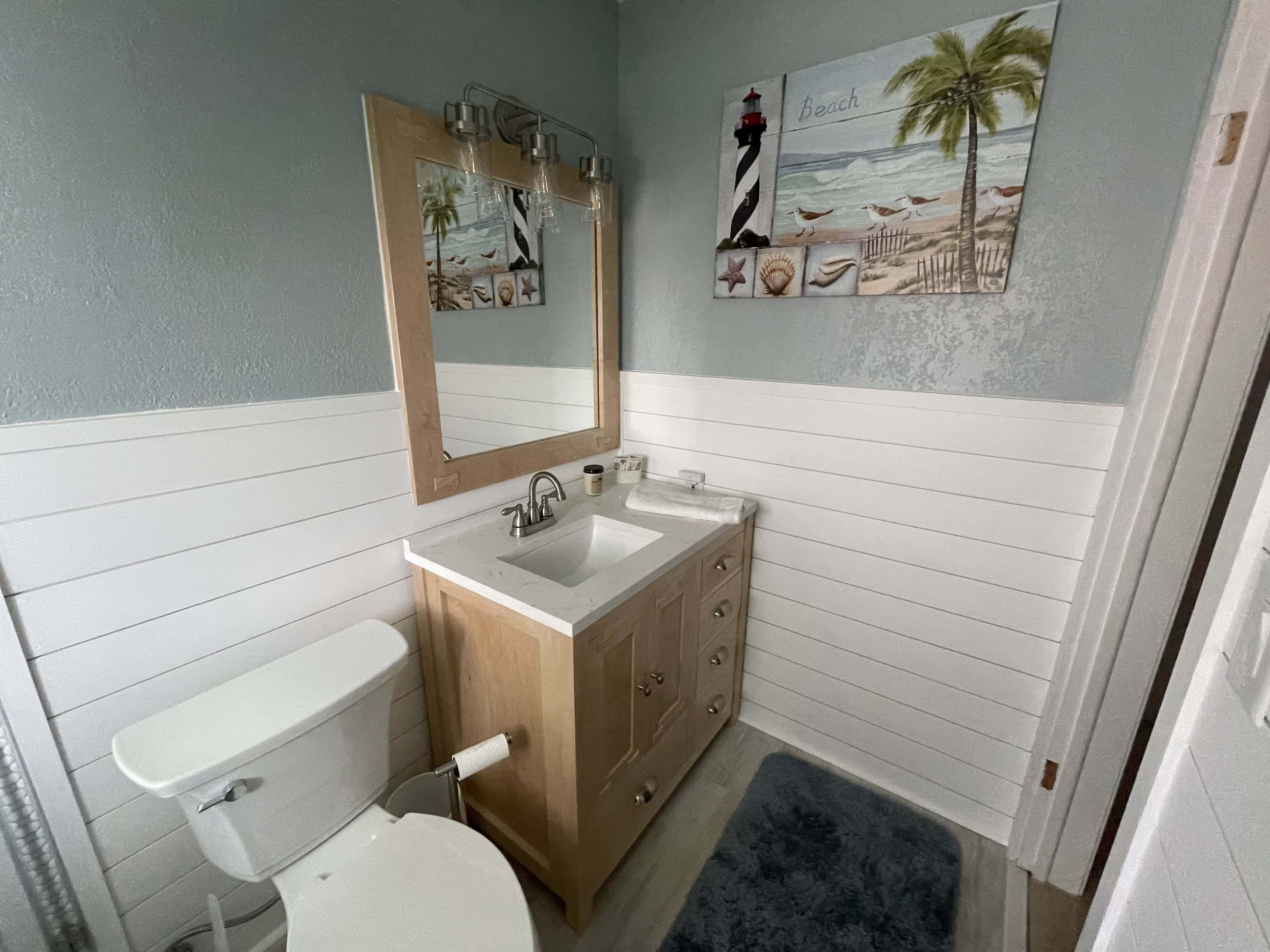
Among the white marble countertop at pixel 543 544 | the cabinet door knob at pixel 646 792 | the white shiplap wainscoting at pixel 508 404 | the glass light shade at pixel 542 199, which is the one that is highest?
the glass light shade at pixel 542 199

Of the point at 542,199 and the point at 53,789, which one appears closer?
the point at 53,789

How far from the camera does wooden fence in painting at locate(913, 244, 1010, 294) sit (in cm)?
122

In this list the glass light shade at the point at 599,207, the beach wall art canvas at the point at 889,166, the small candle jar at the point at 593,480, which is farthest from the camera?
the small candle jar at the point at 593,480

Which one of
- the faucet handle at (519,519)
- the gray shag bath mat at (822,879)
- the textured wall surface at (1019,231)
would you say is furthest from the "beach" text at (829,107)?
the gray shag bath mat at (822,879)

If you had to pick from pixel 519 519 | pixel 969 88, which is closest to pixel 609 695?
pixel 519 519

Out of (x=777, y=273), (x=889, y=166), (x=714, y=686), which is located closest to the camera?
(x=889, y=166)

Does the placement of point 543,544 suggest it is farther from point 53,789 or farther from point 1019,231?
point 1019,231

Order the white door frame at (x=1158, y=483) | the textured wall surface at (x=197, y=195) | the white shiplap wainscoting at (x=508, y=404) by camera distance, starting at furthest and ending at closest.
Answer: the white shiplap wainscoting at (x=508, y=404) → the white door frame at (x=1158, y=483) → the textured wall surface at (x=197, y=195)

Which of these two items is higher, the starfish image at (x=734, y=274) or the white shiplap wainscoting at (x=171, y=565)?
the starfish image at (x=734, y=274)

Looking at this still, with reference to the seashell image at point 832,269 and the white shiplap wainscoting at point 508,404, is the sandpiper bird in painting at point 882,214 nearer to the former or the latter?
the seashell image at point 832,269

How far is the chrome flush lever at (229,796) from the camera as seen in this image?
83 centimetres

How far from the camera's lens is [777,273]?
1511 millimetres

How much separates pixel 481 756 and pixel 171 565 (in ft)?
2.35

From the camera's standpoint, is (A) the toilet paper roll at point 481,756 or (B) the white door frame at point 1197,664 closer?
(B) the white door frame at point 1197,664
